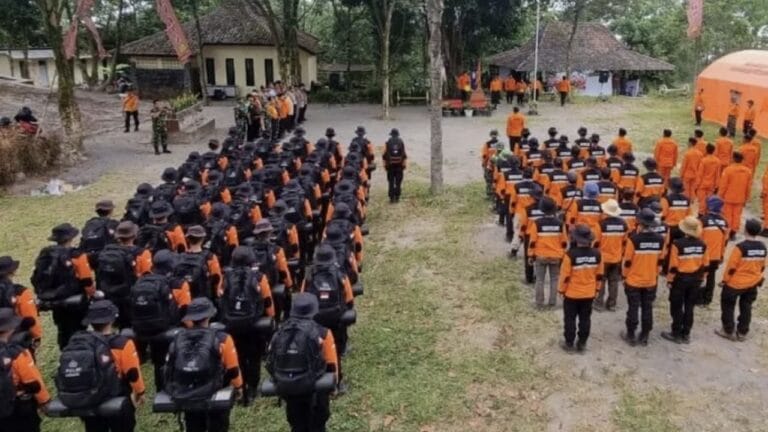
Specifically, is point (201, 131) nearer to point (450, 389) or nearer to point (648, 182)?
point (648, 182)

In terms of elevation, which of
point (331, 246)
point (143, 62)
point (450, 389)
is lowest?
point (450, 389)

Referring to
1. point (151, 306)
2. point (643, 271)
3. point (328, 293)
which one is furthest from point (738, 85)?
point (151, 306)

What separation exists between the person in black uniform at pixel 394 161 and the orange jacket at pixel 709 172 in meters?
5.83

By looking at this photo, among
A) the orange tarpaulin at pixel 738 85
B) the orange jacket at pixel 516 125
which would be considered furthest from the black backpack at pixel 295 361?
the orange tarpaulin at pixel 738 85

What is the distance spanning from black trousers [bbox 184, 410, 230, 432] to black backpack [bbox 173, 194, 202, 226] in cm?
431

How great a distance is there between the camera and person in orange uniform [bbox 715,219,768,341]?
7.94m

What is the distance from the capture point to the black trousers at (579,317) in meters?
7.88

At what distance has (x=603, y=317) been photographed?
9.09 meters

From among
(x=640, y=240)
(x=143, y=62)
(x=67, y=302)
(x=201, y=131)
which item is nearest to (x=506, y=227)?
(x=640, y=240)

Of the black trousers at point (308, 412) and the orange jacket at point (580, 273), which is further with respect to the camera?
the orange jacket at point (580, 273)

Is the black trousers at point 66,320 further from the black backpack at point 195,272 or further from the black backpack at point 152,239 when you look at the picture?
the black backpack at point 195,272

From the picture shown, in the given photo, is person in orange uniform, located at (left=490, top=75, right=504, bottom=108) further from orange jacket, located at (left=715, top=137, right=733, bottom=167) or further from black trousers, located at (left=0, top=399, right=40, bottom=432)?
black trousers, located at (left=0, top=399, right=40, bottom=432)

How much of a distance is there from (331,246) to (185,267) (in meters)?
1.61

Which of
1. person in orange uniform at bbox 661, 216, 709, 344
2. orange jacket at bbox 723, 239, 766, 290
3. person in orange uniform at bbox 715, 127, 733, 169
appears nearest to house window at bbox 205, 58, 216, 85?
person in orange uniform at bbox 715, 127, 733, 169
